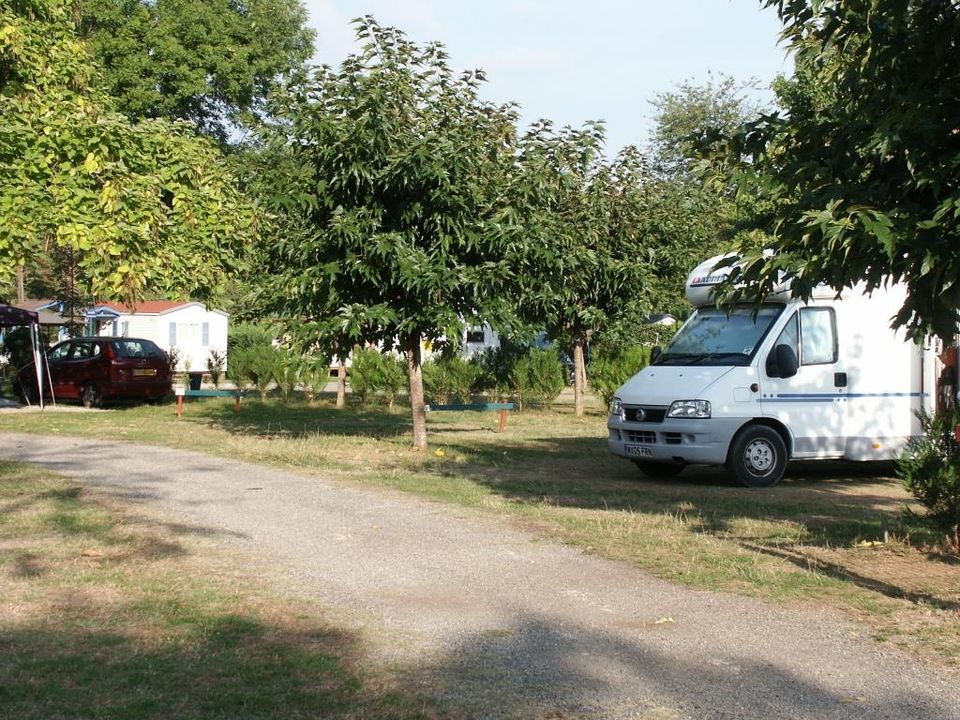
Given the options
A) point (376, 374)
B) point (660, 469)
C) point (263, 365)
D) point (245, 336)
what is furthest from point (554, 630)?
point (245, 336)

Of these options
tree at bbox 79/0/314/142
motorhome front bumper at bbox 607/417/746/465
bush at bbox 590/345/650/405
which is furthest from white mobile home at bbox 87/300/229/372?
motorhome front bumper at bbox 607/417/746/465

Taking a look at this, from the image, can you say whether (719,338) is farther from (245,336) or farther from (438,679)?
(245,336)

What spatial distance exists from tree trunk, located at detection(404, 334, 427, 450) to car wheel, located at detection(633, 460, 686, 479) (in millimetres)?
3726

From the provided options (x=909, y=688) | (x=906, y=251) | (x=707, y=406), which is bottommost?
(x=909, y=688)

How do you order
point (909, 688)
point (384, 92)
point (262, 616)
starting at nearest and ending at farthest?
point (909, 688) → point (262, 616) → point (384, 92)

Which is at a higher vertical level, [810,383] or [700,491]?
[810,383]

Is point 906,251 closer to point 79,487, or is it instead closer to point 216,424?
point 79,487

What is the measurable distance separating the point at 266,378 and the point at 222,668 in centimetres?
2707

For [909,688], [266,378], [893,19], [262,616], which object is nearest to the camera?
[909,688]

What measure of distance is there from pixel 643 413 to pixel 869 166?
6.47m

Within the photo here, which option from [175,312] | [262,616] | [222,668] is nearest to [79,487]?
[262,616]

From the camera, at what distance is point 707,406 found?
Result: 43.2ft

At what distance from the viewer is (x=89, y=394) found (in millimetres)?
26969

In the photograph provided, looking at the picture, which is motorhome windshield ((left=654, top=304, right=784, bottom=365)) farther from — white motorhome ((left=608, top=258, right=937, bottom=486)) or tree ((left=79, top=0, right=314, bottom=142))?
tree ((left=79, top=0, right=314, bottom=142))
